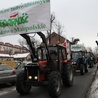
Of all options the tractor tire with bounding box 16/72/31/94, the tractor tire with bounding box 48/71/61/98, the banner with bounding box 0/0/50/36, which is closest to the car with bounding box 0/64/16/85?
the tractor tire with bounding box 16/72/31/94

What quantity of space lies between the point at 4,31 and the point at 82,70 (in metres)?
10.8

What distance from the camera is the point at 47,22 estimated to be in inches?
432

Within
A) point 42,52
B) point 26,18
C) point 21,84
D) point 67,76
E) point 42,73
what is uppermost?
point 26,18

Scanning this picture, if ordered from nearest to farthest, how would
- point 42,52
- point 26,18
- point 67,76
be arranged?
point 26,18 < point 42,52 < point 67,76

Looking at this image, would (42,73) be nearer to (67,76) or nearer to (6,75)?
(67,76)

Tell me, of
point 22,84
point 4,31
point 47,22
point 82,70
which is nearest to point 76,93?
point 22,84

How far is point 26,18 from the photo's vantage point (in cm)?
1130

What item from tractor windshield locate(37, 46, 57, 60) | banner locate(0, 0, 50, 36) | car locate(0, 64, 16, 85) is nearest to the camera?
banner locate(0, 0, 50, 36)

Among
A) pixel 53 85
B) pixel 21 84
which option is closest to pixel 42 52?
pixel 21 84

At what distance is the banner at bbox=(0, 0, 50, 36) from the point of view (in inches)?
436

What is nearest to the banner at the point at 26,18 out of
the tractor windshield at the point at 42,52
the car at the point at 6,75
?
the tractor windshield at the point at 42,52

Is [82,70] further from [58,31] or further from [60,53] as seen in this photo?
[58,31]

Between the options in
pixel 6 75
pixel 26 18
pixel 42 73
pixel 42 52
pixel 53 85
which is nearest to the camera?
pixel 53 85

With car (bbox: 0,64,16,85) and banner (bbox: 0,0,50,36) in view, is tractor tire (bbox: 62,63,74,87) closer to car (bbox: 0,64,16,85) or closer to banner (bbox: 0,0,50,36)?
car (bbox: 0,64,16,85)
